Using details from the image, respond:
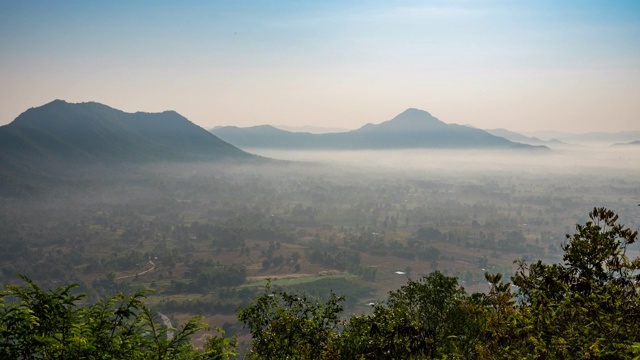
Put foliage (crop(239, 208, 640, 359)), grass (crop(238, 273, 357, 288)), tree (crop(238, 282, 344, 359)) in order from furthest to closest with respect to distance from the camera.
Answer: grass (crop(238, 273, 357, 288))
tree (crop(238, 282, 344, 359))
foliage (crop(239, 208, 640, 359))

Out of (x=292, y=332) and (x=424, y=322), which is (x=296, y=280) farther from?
(x=292, y=332)

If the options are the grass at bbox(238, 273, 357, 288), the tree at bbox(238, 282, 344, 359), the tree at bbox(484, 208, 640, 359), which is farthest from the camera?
the grass at bbox(238, 273, 357, 288)

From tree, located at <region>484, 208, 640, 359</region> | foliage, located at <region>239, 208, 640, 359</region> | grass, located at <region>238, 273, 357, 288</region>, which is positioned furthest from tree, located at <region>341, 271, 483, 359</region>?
grass, located at <region>238, 273, 357, 288</region>

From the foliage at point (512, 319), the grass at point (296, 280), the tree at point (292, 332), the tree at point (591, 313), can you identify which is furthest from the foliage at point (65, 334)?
the grass at point (296, 280)

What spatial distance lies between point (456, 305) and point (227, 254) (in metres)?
189

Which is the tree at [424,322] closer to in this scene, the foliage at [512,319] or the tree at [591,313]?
the foliage at [512,319]

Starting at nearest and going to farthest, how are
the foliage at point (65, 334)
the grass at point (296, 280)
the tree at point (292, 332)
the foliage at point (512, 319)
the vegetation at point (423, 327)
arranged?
the foliage at point (65, 334) < the vegetation at point (423, 327) < the foliage at point (512, 319) < the tree at point (292, 332) < the grass at point (296, 280)

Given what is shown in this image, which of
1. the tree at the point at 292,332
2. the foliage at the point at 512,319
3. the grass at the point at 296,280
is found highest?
the foliage at the point at 512,319

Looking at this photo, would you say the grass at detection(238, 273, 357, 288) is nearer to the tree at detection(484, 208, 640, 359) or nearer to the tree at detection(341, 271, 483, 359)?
the tree at detection(341, 271, 483, 359)

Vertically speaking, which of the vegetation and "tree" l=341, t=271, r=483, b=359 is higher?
the vegetation

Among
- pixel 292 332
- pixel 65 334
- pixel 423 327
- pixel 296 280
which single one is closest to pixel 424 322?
pixel 292 332

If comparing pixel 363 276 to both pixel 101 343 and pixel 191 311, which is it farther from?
pixel 101 343

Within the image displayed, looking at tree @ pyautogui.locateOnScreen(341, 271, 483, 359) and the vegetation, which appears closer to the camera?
the vegetation

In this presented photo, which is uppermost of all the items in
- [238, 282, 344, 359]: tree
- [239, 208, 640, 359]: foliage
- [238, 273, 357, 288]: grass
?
[239, 208, 640, 359]: foliage
